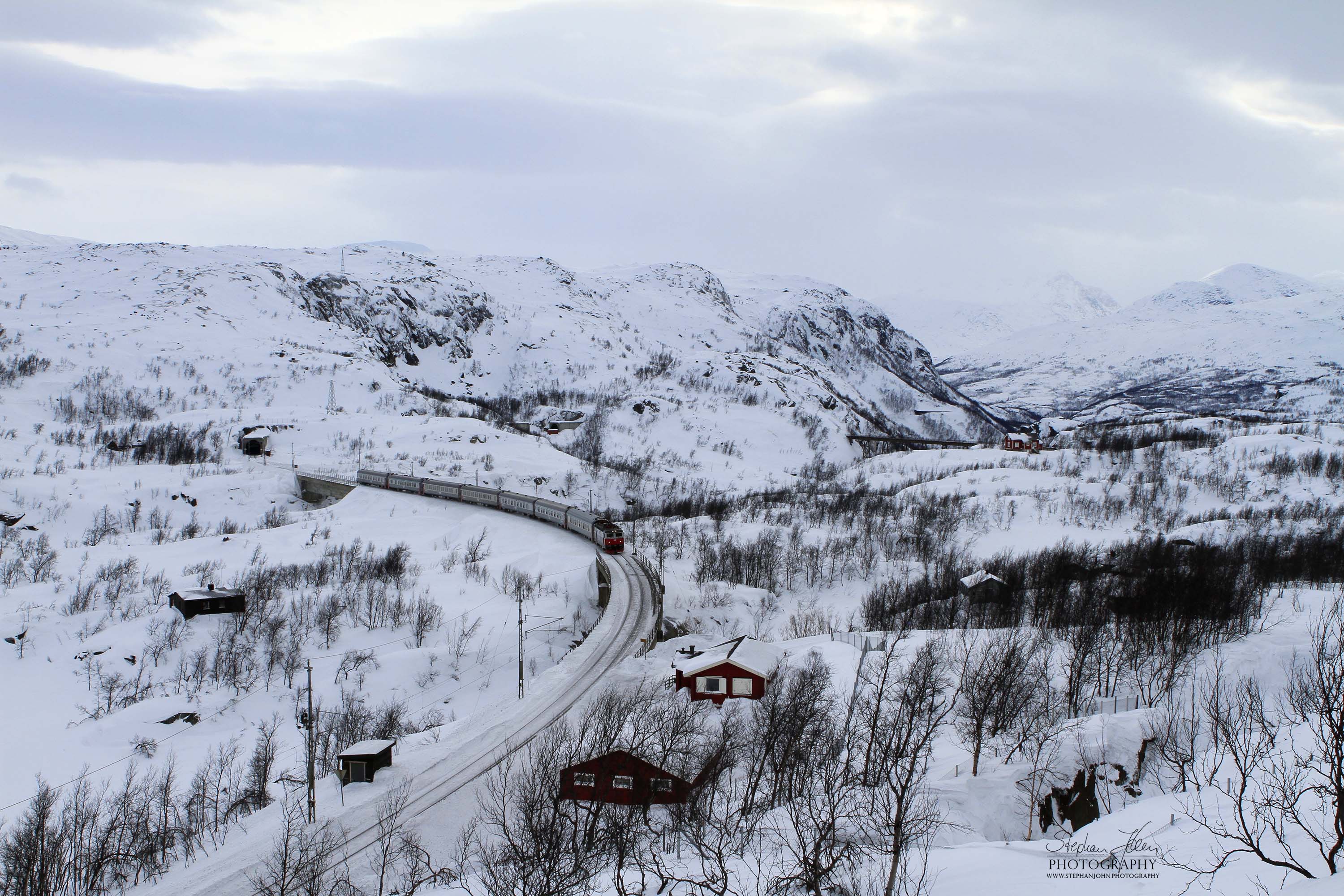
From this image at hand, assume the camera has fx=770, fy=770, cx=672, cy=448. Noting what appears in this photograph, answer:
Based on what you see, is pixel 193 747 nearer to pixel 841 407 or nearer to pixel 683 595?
pixel 683 595

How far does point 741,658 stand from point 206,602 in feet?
95.4

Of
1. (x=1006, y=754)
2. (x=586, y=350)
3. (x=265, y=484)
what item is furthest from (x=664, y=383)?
(x=1006, y=754)

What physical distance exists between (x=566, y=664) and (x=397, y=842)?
14.6 m

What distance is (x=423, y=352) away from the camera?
144m

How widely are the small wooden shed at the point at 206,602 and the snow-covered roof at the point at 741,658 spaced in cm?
2507

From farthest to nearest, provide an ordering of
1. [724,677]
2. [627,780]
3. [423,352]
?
1. [423,352]
2. [724,677]
3. [627,780]

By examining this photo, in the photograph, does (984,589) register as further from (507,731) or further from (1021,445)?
(1021,445)

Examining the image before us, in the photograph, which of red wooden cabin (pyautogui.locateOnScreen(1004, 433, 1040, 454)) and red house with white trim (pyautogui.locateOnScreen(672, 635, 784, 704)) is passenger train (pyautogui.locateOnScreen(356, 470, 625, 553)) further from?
red wooden cabin (pyautogui.locateOnScreen(1004, 433, 1040, 454))

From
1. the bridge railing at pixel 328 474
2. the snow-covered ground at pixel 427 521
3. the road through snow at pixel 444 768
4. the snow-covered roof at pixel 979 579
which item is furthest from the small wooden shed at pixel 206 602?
the snow-covered roof at pixel 979 579

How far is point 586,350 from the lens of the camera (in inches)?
6176

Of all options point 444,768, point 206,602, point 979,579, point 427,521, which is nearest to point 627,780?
point 444,768

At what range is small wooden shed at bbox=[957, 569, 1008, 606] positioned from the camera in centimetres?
5053

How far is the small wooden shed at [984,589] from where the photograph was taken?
166ft

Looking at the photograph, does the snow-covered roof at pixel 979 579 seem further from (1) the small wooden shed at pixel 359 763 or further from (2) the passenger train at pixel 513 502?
(1) the small wooden shed at pixel 359 763
